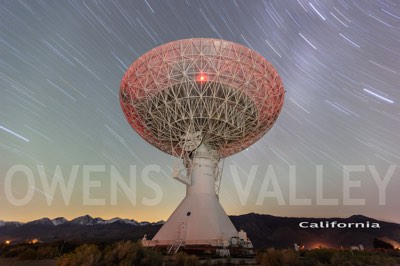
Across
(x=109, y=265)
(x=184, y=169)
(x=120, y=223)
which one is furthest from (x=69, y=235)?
(x=109, y=265)

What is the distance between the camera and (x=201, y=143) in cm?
2488

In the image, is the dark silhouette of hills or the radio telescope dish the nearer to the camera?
the radio telescope dish

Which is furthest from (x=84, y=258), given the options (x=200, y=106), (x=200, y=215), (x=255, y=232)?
(x=255, y=232)

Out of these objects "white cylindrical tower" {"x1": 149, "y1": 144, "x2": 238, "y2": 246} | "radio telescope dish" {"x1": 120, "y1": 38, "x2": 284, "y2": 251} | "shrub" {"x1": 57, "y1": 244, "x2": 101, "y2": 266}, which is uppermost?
"radio telescope dish" {"x1": 120, "y1": 38, "x2": 284, "y2": 251}

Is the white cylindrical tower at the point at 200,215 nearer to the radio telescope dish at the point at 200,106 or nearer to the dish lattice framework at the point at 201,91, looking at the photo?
the radio telescope dish at the point at 200,106

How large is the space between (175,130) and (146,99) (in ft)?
10.7

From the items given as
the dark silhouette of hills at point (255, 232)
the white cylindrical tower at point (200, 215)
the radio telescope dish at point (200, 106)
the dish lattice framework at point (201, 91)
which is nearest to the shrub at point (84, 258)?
the radio telescope dish at point (200, 106)

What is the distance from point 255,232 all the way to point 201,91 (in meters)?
93.0

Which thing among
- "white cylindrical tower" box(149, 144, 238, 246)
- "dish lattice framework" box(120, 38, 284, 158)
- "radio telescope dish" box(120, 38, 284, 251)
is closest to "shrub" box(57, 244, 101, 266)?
"radio telescope dish" box(120, 38, 284, 251)

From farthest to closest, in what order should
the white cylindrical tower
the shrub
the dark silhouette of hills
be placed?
the dark silhouette of hills, the white cylindrical tower, the shrub

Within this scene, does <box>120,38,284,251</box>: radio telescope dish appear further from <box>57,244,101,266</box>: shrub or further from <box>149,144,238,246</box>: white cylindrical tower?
<box>57,244,101,266</box>: shrub

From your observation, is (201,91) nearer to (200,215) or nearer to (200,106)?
(200,106)

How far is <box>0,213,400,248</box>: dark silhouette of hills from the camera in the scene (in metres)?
98.1

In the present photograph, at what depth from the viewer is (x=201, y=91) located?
73.8 feet
